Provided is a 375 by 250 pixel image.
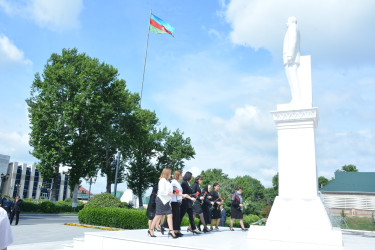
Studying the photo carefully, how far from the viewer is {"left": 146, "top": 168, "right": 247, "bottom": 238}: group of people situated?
24.9 ft

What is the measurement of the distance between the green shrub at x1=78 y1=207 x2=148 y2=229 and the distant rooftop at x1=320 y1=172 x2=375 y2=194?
29627 millimetres

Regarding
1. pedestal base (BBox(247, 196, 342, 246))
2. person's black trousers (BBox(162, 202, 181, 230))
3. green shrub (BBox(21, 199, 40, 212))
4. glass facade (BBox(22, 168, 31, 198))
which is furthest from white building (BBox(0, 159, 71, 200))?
pedestal base (BBox(247, 196, 342, 246))

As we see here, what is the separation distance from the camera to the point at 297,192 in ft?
25.0

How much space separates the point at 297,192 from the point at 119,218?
34.7 ft

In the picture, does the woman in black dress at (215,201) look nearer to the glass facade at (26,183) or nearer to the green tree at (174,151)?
the green tree at (174,151)

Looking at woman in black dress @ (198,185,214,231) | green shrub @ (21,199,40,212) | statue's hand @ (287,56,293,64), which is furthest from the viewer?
green shrub @ (21,199,40,212)

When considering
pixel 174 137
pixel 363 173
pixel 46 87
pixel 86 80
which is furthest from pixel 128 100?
pixel 363 173

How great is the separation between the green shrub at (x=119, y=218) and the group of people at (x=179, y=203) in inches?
232

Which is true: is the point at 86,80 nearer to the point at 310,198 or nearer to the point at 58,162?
the point at 58,162

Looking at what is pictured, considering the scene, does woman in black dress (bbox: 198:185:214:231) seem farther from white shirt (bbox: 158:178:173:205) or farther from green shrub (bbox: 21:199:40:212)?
green shrub (bbox: 21:199:40:212)

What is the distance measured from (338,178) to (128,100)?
29.3 m

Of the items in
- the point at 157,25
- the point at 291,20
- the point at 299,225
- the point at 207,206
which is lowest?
the point at 299,225

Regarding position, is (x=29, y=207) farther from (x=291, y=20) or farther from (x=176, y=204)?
(x=291, y=20)

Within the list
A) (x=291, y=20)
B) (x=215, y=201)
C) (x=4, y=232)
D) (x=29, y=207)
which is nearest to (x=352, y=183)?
(x=215, y=201)
